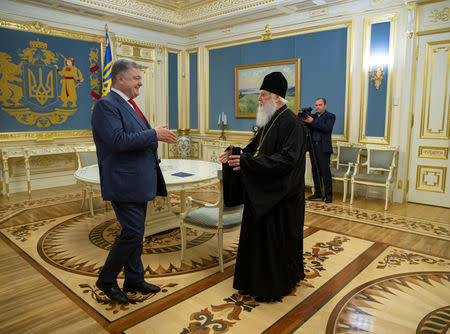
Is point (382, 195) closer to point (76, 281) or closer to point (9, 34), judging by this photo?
point (76, 281)

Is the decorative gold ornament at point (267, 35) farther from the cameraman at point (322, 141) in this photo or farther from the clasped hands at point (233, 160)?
the clasped hands at point (233, 160)

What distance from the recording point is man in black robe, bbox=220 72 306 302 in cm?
237

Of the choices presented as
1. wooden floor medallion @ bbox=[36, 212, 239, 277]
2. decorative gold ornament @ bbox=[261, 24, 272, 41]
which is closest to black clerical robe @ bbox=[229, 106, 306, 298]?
wooden floor medallion @ bbox=[36, 212, 239, 277]

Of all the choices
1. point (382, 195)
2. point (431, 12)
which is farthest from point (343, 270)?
point (431, 12)

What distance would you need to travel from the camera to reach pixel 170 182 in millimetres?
3303

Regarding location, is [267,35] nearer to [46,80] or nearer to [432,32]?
[432,32]

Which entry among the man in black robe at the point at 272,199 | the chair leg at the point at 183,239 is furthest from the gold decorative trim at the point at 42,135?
the man in black robe at the point at 272,199

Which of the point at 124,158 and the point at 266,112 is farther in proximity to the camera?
the point at 266,112

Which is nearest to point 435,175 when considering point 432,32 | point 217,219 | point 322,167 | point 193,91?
point 322,167

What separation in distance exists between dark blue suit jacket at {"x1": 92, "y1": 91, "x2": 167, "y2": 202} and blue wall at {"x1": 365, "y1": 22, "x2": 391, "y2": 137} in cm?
450

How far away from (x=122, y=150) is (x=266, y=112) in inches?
43.1

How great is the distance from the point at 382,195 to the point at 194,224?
3.93 m

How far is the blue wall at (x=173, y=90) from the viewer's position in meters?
8.37

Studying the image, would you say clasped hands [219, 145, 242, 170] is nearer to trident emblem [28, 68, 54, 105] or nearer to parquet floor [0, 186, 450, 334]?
parquet floor [0, 186, 450, 334]
